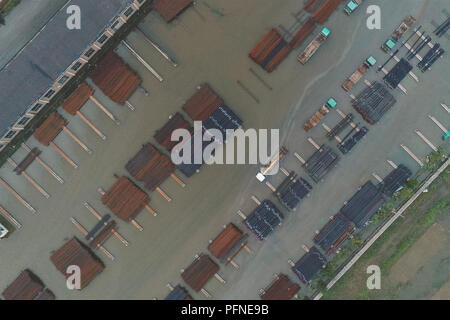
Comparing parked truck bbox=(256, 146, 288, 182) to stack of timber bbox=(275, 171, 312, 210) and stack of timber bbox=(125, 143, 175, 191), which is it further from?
stack of timber bbox=(125, 143, 175, 191)

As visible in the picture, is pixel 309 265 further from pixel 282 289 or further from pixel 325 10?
pixel 325 10

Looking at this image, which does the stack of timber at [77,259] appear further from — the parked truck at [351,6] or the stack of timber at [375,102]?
the parked truck at [351,6]

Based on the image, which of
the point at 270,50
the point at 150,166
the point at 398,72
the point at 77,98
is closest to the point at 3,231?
the point at 77,98

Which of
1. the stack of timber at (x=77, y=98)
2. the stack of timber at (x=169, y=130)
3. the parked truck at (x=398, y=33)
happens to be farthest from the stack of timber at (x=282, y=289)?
the stack of timber at (x=77, y=98)

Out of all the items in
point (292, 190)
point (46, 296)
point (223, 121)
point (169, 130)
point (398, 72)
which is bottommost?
point (292, 190)

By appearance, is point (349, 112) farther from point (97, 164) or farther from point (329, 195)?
point (97, 164)
